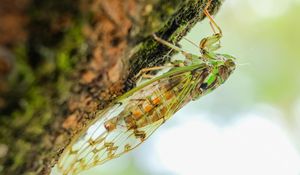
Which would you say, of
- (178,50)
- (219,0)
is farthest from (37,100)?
(219,0)

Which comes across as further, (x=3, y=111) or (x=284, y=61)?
(x=284, y=61)

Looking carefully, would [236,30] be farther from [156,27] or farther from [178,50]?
[156,27]

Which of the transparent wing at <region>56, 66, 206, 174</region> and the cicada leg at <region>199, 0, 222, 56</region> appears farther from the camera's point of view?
the cicada leg at <region>199, 0, 222, 56</region>

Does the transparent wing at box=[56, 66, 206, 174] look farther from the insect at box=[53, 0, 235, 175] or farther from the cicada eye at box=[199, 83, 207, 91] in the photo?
the cicada eye at box=[199, 83, 207, 91]

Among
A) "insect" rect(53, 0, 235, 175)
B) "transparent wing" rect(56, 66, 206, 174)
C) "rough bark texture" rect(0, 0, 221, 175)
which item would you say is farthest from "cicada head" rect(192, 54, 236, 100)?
"rough bark texture" rect(0, 0, 221, 175)

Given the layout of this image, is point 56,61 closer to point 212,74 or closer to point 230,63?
point 212,74

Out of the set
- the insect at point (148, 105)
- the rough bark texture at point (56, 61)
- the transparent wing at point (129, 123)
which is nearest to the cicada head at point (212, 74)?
the insect at point (148, 105)

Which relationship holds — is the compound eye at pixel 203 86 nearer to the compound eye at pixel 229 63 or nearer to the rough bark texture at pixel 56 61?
the compound eye at pixel 229 63
